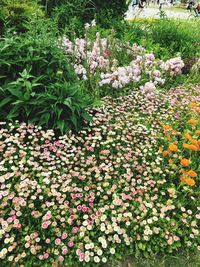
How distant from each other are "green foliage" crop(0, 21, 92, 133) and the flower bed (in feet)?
0.64

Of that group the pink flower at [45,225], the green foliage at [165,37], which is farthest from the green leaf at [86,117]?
the green foliage at [165,37]

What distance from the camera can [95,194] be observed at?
3.43 m

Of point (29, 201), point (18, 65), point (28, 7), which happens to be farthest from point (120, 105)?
point (28, 7)

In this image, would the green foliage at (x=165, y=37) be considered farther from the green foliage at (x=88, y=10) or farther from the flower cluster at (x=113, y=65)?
the flower cluster at (x=113, y=65)

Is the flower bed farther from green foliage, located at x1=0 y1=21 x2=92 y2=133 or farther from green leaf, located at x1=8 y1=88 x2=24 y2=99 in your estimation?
green leaf, located at x1=8 y1=88 x2=24 y2=99

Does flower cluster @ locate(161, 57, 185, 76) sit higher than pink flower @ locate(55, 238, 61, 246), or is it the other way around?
flower cluster @ locate(161, 57, 185, 76)

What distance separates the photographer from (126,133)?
14.6 ft

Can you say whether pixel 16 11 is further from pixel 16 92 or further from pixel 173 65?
pixel 173 65

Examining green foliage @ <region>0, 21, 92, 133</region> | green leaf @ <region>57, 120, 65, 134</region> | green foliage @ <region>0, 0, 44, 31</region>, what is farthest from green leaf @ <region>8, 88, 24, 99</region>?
green foliage @ <region>0, 0, 44, 31</region>

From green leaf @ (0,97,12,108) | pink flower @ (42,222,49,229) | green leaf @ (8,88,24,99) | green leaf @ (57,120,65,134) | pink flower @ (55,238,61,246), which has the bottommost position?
pink flower @ (55,238,61,246)

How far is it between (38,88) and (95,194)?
1718 mm

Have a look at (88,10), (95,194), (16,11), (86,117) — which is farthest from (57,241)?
(88,10)

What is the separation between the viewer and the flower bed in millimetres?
2879

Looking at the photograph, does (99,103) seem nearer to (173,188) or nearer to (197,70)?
(173,188)
